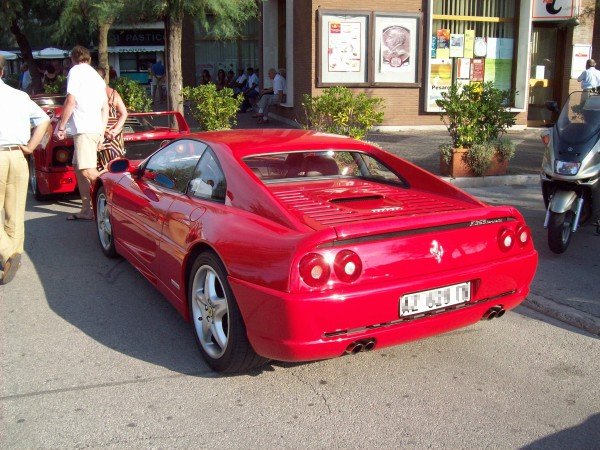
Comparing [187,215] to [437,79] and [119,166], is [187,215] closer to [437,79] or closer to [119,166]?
[119,166]

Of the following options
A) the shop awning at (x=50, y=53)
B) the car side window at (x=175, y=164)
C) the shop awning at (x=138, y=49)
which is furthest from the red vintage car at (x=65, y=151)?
the shop awning at (x=138, y=49)

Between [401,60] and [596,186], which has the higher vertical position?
[401,60]

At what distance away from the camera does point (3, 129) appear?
574 cm

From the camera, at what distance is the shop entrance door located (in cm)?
1795

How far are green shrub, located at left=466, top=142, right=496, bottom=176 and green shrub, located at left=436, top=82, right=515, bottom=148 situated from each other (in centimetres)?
12

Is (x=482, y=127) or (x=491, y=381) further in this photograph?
(x=482, y=127)

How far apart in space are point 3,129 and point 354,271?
3824 mm

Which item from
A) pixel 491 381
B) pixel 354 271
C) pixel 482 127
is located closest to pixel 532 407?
pixel 491 381

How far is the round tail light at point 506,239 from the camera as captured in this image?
4008mm

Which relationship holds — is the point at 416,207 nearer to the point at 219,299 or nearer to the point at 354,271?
the point at 354,271

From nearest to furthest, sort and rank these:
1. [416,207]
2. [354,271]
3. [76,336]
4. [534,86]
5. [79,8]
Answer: [354,271], [416,207], [76,336], [79,8], [534,86]

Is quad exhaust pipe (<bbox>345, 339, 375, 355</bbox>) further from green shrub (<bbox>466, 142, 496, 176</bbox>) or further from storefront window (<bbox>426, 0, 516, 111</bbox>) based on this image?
storefront window (<bbox>426, 0, 516, 111</bbox>)

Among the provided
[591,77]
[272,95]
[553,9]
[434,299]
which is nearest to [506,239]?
[434,299]

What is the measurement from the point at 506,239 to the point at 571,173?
2797 millimetres
